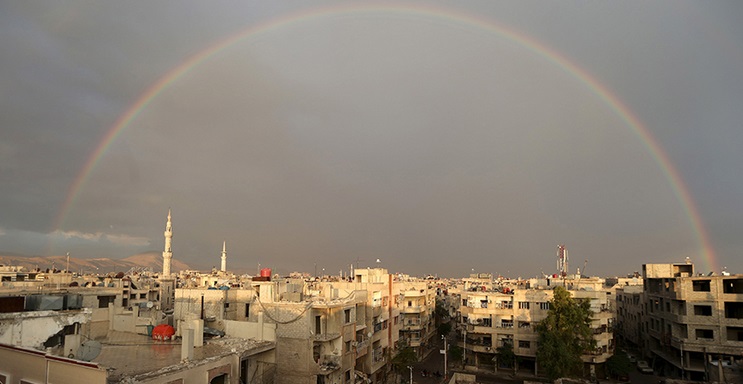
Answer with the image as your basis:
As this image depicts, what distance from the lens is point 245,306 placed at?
134 ft

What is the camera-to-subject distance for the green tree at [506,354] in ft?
185

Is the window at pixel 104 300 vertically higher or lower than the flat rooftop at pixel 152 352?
lower

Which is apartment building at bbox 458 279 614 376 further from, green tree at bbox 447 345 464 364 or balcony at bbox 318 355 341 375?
balcony at bbox 318 355 341 375

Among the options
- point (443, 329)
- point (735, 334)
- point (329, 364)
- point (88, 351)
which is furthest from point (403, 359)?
point (88, 351)

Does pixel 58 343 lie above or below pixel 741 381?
above

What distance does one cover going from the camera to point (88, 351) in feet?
69.9

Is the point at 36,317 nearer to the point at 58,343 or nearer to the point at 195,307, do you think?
the point at 58,343

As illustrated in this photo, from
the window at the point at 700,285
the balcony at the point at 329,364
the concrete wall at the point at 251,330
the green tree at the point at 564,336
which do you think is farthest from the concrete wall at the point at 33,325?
the window at the point at 700,285

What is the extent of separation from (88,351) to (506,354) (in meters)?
46.9

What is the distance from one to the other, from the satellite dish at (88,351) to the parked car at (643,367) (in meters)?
62.3

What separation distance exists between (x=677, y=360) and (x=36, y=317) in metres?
59.8

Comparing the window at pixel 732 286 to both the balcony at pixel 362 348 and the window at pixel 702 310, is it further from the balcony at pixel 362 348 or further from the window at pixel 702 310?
the balcony at pixel 362 348

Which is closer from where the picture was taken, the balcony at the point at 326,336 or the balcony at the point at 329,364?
the balcony at the point at 329,364

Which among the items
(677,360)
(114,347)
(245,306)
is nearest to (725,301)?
(677,360)
